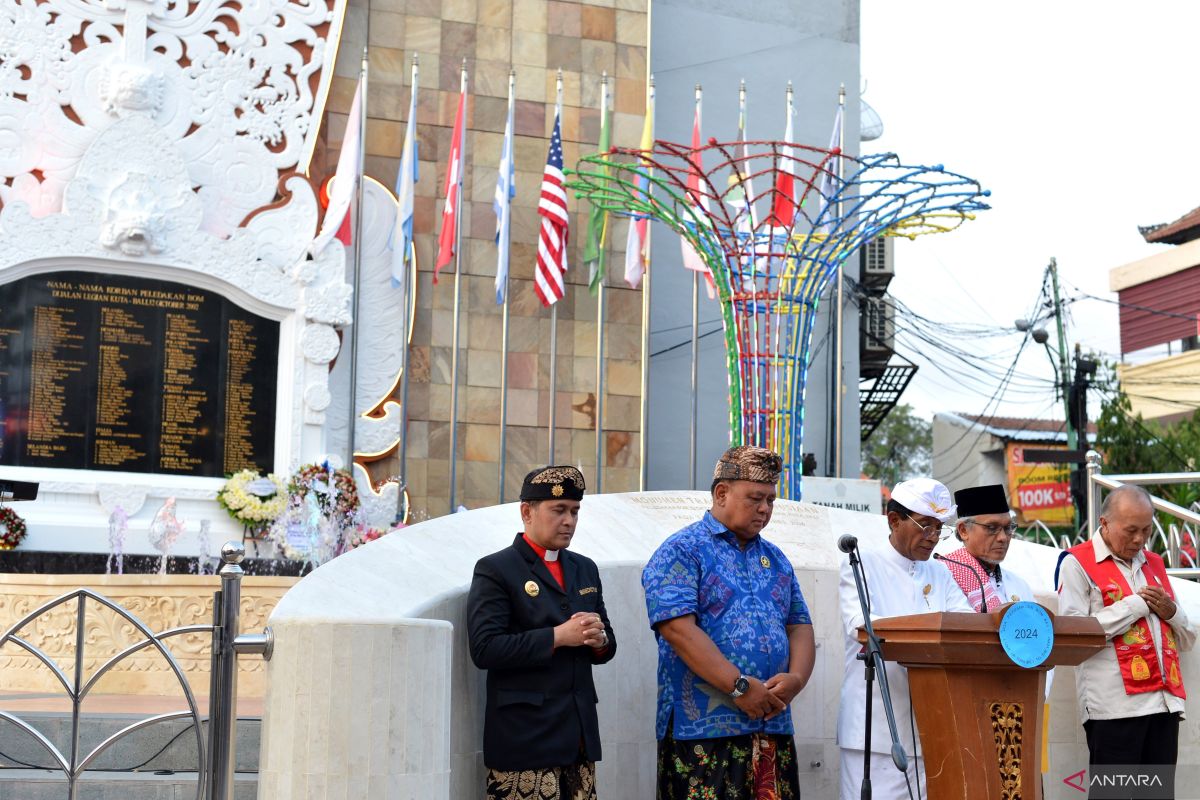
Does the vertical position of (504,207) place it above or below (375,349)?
above

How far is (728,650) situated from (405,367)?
837 cm

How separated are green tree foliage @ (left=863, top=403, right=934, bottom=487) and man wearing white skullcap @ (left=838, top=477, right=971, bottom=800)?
37.5 meters

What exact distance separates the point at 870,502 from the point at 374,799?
23.9 feet

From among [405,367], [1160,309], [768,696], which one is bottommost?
[768,696]

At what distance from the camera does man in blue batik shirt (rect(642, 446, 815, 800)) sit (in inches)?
187

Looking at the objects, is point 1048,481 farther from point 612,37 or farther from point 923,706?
point 923,706

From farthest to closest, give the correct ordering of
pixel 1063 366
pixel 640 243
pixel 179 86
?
pixel 1063 366
pixel 640 243
pixel 179 86

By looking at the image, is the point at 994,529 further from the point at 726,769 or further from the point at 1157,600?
the point at 726,769

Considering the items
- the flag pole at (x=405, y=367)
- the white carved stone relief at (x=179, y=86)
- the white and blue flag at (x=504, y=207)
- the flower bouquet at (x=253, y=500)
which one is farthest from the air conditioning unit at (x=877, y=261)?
the flower bouquet at (x=253, y=500)

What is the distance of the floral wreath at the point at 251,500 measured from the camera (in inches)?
460

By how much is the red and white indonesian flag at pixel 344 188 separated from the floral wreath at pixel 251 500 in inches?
82.6

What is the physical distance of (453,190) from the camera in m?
12.6

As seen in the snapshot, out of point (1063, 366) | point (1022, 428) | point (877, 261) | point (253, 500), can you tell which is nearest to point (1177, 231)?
point (1022, 428)

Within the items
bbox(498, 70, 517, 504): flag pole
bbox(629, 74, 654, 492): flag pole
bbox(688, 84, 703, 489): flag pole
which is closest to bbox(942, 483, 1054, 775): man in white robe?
bbox(498, 70, 517, 504): flag pole
